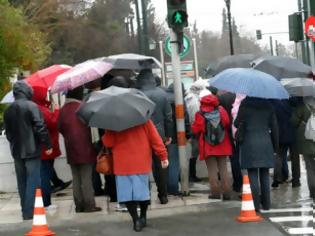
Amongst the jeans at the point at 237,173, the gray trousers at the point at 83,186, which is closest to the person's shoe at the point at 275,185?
the jeans at the point at 237,173

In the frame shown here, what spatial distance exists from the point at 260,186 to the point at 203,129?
1.23m

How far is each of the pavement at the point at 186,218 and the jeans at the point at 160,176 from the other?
0.68 ft

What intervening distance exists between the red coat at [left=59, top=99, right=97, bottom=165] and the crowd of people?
1cm

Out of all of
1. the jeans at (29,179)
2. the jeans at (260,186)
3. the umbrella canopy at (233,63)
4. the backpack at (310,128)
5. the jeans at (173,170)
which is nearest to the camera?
the jeans at (260,186)

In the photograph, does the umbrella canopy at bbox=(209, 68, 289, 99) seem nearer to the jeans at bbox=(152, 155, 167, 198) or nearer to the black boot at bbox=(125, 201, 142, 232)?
the jeans at bbox=(152, 155, 167, 198)

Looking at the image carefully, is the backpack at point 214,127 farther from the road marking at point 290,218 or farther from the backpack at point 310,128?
the road marking at point 290,218

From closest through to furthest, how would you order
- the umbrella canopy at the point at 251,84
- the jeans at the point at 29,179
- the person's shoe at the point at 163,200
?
the umbrella canopy at the point at 251,84 < the jeans at the point at 29,179 < the person's shoe at the point at 163,200

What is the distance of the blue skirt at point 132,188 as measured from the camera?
7949mm

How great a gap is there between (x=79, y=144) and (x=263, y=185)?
8.22 feet

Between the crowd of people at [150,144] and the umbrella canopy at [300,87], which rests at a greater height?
the umbrella canopy at [300,87]

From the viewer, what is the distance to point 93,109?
8.04 m

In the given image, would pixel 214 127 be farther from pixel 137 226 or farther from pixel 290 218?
pixel 137 226

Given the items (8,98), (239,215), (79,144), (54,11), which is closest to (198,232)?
(239,215)

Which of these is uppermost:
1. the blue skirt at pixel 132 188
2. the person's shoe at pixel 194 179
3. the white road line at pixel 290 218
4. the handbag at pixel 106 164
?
the handbag at pixel 106 164
